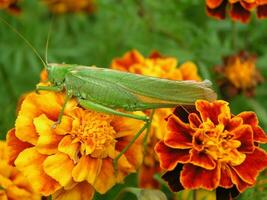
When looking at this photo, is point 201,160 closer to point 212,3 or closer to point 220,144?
point 220,144

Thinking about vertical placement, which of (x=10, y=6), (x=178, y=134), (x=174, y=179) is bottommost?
(x=174, y=179)

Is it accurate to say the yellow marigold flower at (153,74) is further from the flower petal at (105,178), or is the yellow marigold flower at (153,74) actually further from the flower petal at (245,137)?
the flower petal at (245,137)

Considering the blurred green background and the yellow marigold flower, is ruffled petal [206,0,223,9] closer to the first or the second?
the yellow marigold flower

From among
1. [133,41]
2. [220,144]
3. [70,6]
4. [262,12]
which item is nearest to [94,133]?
[220,144]

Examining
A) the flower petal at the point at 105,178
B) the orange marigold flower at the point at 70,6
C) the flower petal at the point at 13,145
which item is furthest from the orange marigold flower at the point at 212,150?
the orange marigold flower at the point at 70,6

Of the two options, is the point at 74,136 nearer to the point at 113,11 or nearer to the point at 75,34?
the point at 113,11
